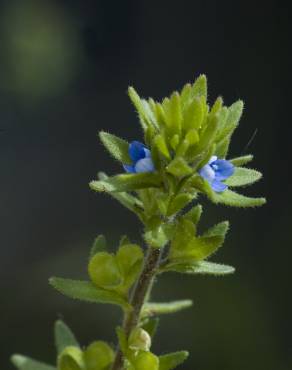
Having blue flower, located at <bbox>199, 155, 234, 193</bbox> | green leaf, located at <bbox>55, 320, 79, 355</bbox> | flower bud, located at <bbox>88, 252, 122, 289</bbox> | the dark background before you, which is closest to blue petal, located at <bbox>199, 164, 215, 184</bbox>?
blue flower, located at <bbox>199, 155, 234, 193</bbox>

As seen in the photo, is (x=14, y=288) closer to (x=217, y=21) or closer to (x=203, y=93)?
(x=217, y=21)

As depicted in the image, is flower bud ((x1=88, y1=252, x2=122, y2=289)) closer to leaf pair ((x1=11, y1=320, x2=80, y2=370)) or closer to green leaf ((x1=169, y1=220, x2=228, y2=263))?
green leaf ((x1=169, y1=220, x2=228, y2=263))

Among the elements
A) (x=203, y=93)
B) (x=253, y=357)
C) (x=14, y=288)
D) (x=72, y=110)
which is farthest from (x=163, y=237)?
(x=72, y=110)

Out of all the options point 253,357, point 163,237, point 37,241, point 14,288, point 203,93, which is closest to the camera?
point 163,237

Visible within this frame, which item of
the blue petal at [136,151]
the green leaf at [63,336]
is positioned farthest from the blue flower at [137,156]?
the green leaf at [63,336]

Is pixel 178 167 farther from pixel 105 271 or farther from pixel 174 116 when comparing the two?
pixel 105 271

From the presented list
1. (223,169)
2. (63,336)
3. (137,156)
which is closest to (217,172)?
(223,169)
